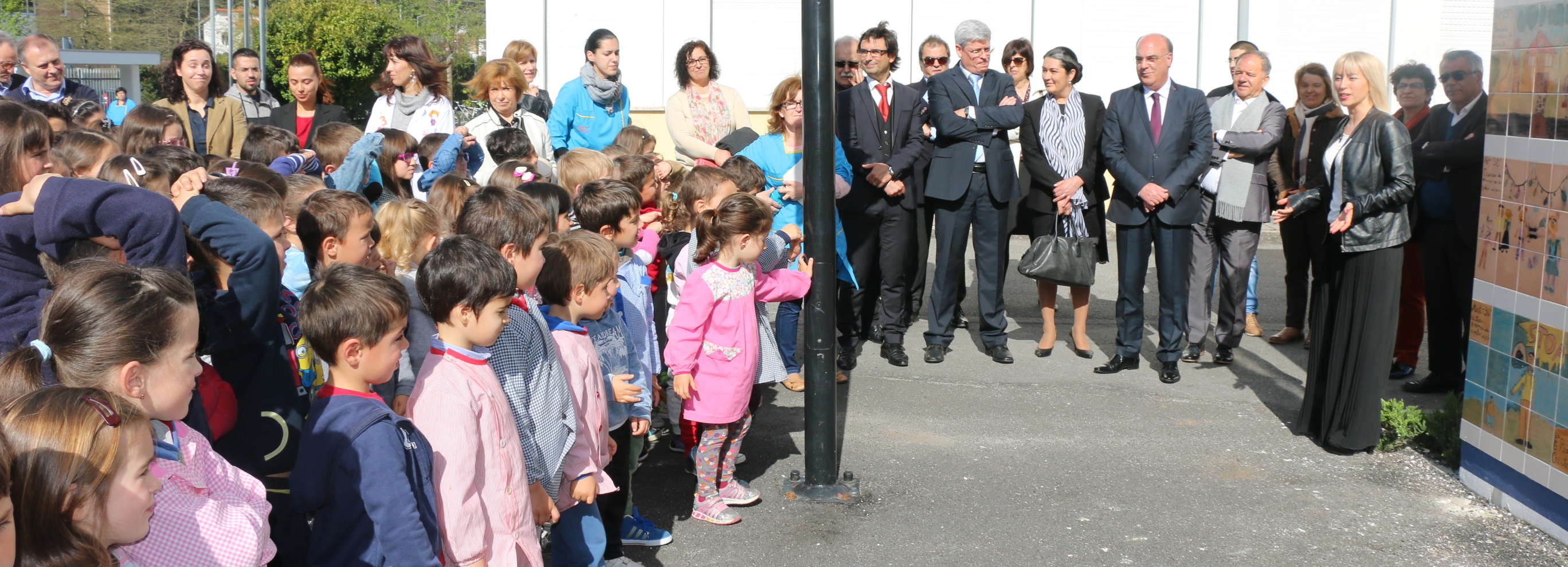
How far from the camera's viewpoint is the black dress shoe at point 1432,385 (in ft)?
20.6

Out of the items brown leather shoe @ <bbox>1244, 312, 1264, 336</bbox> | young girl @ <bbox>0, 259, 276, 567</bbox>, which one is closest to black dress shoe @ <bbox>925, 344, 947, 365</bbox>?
brown leather shoe @ <bbox>1244, 312, 1264, 336</bbox>

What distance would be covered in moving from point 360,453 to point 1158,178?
5.25 metres

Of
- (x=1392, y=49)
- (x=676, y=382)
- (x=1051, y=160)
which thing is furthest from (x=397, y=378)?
(x=1392, y=49)

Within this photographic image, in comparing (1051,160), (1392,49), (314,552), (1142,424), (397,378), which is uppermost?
(1392,49)

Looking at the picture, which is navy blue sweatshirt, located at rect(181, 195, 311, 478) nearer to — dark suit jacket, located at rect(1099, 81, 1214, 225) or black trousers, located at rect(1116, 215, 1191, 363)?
dark suit jacket, located at rect(1099, 81, 1214, 225)

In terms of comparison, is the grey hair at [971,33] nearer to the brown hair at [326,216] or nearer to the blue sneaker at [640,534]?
the blue sneaker at [640,534]

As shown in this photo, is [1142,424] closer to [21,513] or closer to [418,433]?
[418,433]

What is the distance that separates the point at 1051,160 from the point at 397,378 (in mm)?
4908

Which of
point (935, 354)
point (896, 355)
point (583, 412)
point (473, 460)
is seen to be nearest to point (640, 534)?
point (583, 412)

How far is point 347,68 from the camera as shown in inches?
1953

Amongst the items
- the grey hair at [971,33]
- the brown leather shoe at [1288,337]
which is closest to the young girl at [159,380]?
the grey hair at [971,33]

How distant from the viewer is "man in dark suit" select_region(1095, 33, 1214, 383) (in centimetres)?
652

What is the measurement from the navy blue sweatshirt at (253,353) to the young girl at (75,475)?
1034 millimetres

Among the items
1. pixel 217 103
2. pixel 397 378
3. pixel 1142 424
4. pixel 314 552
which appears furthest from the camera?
pixel 217 103
